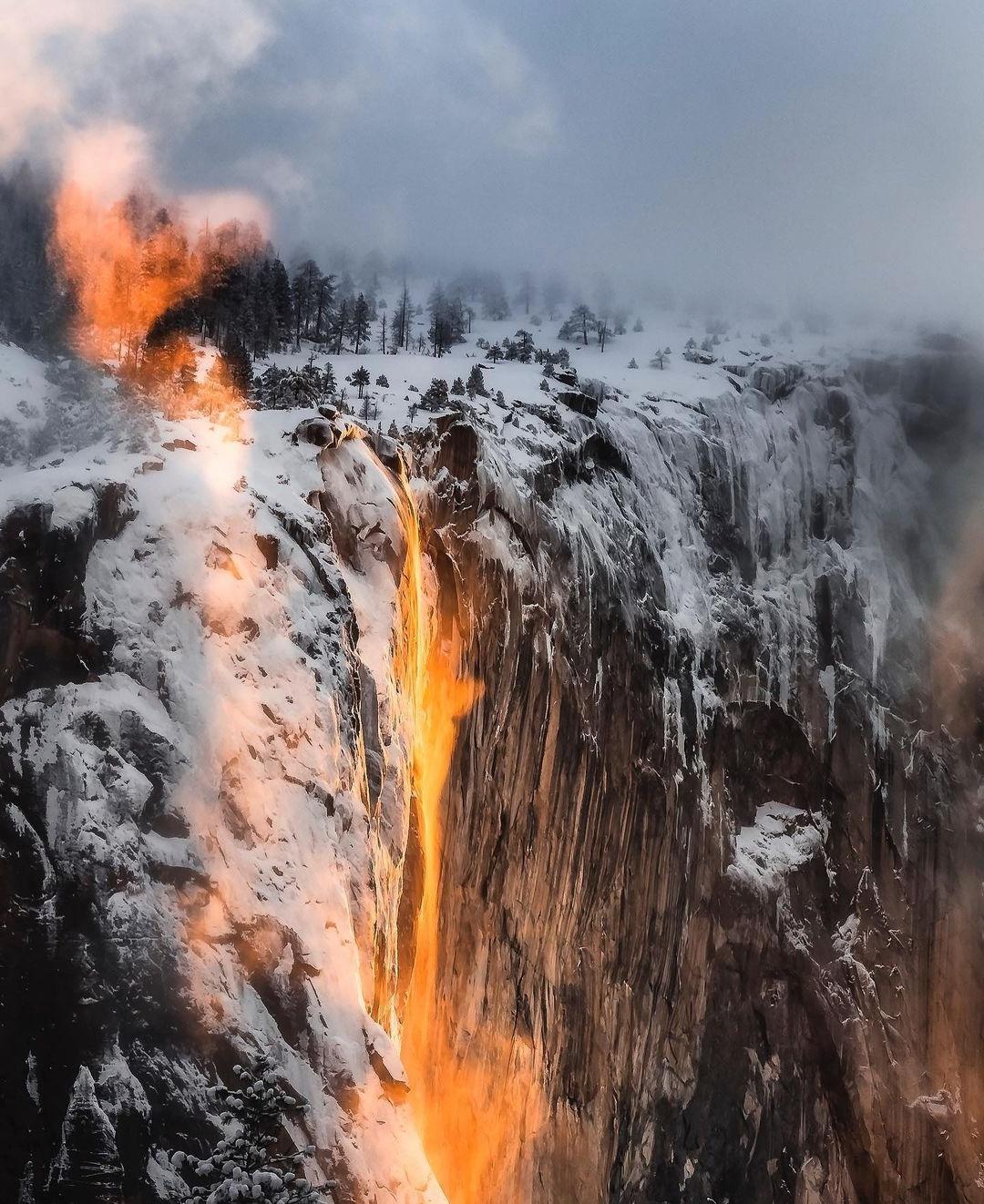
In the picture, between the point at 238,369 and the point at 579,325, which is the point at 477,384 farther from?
the point at 579,325

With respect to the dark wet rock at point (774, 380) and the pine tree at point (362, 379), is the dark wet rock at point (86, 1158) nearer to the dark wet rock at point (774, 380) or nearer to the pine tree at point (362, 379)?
the pine tree at point (362, 379)

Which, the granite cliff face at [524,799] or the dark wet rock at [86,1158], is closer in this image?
the dark wet rock at [86,1158]

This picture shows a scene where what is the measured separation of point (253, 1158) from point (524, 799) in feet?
62.3

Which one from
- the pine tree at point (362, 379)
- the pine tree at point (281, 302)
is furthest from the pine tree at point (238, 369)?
the pine tree at point (281, 302)

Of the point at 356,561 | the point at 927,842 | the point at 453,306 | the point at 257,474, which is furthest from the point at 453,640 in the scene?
the point at 453,306

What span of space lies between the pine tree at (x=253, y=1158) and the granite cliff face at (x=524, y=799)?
464 mm

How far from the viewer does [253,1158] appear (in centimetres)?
1808

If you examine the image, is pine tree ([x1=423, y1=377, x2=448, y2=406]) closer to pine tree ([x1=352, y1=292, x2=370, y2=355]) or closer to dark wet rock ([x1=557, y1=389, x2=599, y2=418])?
dark wet rock ([x1=557, y1=389, x2=599, y2=418])

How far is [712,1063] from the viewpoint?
132 feet

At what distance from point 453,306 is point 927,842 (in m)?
44.2

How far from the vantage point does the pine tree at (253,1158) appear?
693 inches

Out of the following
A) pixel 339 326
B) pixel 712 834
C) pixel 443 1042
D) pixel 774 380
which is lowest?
pixel 443 1042

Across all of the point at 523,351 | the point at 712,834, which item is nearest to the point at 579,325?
the point at 523,351

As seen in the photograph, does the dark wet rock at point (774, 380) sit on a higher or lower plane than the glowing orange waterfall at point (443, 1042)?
higher
